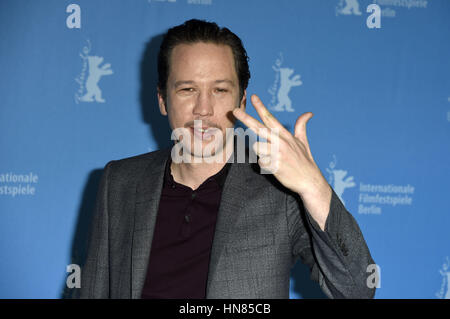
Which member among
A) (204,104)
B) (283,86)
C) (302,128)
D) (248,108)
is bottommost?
(302,128)

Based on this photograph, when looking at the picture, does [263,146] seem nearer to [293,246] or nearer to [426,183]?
[293,246]

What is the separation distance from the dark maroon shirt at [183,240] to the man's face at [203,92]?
155mm

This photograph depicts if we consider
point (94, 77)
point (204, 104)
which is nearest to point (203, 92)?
point (204, 104)

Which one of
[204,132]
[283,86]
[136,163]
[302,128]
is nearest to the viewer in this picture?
[302,128]

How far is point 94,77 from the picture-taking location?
6.91 feet

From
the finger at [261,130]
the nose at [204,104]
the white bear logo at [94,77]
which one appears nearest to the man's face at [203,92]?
the nose at [204,104]

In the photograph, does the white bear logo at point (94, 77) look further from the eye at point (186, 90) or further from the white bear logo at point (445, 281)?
the white bear logo at point (445, 281)

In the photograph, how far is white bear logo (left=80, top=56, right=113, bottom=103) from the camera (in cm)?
210

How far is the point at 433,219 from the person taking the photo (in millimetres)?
2135

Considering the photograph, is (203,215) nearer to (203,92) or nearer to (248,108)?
(203,92)

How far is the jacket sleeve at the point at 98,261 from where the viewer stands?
1.52m

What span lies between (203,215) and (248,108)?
0.81 metres

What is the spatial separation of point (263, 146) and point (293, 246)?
0.48 metres

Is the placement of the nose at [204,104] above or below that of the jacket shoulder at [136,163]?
above
